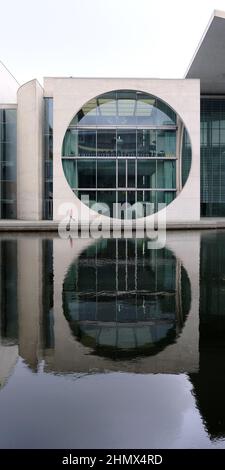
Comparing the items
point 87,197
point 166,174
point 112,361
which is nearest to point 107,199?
point 87,197

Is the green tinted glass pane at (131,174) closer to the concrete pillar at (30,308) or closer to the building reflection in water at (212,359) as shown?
the concrete pillar at (30,308)

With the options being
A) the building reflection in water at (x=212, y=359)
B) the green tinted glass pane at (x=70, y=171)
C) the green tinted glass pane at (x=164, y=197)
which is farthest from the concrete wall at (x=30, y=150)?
the building reflection in water at (x=212, y=359)

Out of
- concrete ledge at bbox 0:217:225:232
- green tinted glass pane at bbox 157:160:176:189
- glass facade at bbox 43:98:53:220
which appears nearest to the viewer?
concrete ledge at bbox 0:217:225:232

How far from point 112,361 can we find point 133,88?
28.8m

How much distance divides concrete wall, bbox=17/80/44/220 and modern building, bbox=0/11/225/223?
62 millimetres

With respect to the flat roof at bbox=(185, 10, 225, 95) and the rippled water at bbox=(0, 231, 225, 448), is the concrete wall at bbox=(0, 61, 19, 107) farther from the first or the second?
the rippled water at bbox=(0, 231, 225, 448)

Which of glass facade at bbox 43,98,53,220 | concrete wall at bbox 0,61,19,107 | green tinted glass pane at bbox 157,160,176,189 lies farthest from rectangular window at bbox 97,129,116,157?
concrete wall at bbox 0,61,19,107

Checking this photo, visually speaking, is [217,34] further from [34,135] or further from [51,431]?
[51,431]

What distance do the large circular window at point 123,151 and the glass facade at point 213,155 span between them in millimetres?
5704

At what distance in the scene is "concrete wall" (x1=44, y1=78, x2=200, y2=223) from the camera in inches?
1276

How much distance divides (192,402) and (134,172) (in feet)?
96.1

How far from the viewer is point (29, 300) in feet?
27.8

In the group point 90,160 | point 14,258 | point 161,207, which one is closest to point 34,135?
point 90,160

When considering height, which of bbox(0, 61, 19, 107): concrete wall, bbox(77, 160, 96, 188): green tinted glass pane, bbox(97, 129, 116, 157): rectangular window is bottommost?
bbox(77, 160, 96, 188): green tinted glass pane
